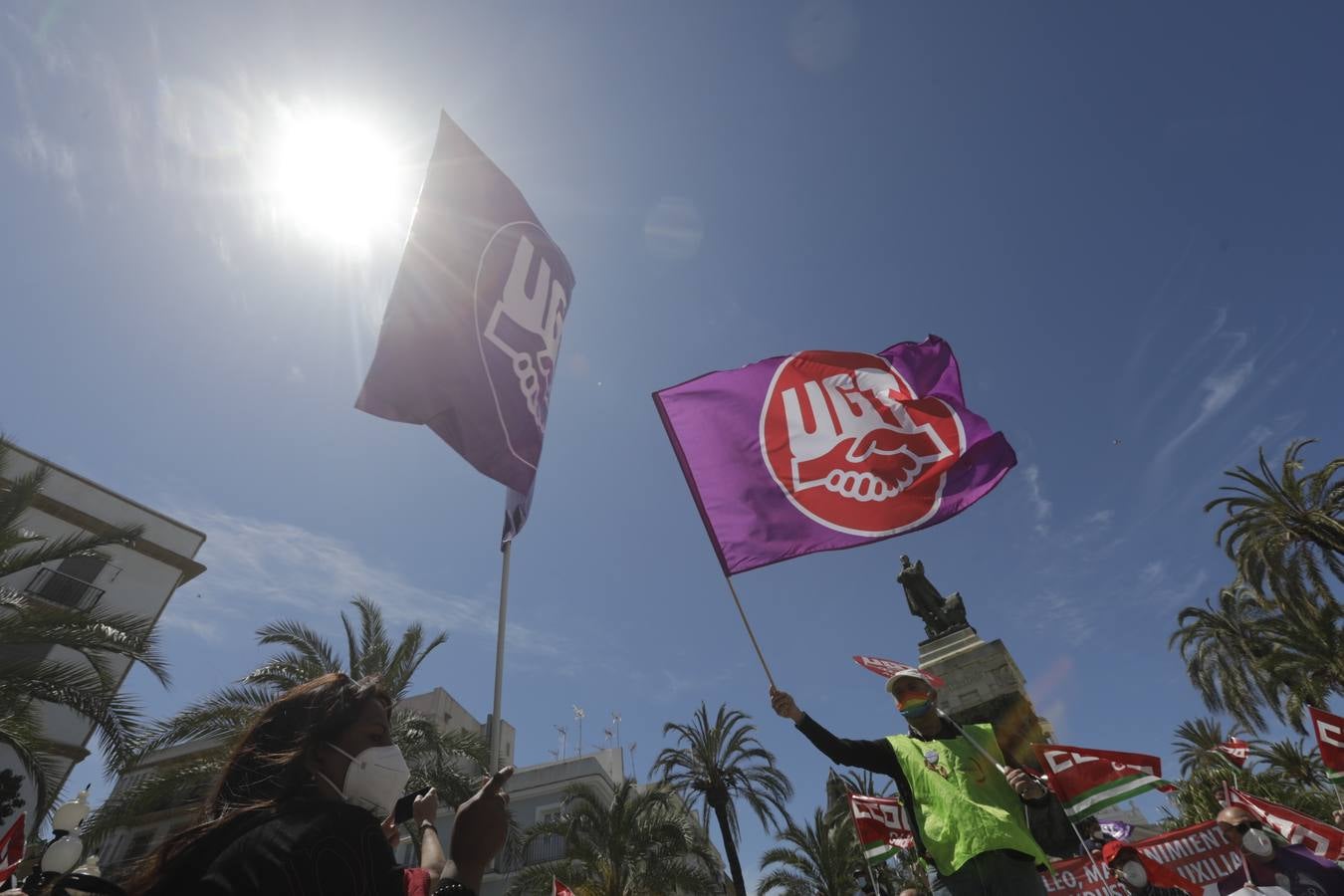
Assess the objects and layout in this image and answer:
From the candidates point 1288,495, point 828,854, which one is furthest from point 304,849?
point 828,854

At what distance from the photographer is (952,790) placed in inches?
120

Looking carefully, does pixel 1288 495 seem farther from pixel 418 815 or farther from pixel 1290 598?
pixel 418 815

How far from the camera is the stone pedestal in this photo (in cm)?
1031

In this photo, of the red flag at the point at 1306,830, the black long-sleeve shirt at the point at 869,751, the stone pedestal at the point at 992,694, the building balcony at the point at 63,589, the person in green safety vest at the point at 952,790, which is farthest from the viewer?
the building balcony at the point at 63,589

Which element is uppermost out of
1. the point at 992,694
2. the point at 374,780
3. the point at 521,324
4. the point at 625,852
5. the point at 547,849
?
the point at 547,849

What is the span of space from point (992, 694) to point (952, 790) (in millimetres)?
8904

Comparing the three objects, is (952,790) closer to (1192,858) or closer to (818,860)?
(1192,858)

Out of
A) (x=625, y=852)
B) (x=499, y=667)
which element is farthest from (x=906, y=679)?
(x=625, y=852)

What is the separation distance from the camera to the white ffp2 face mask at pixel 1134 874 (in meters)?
4.81

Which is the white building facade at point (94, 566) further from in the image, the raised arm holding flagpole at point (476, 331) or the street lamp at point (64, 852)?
the raised arm holding flagpole at point (476, 331)

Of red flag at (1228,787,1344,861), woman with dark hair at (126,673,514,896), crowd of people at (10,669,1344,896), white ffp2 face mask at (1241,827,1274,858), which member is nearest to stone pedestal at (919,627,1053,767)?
red flag at (1228,787,1344,861)

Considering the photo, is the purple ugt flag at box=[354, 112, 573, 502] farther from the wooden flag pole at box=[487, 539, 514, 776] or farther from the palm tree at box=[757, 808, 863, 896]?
the palm tree at box=[757, 808, 863, 896]

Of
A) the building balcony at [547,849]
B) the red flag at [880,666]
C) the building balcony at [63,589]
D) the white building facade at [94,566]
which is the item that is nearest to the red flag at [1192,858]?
the red flag at [880,666]

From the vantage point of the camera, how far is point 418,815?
2137 millimetres
